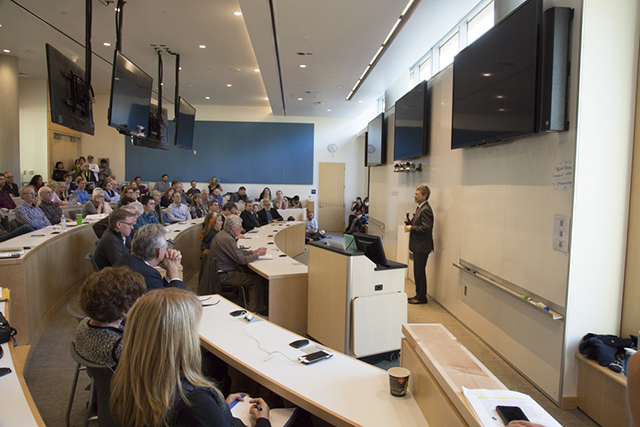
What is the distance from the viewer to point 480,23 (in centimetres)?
470

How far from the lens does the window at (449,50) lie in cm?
536

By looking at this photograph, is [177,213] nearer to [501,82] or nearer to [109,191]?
[109,191]

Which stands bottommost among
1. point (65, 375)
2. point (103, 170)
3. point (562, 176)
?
point (65, 375)

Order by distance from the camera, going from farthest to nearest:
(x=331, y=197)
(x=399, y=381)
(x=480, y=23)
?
(x=331, y=197) → (x=480, y=23) → (x=399, y=381)

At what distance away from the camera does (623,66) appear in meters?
2.77

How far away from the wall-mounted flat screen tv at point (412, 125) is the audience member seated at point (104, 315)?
4.81 m

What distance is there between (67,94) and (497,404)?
5.26m

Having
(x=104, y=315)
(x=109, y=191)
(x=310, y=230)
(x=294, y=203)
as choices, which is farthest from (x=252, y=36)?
(x=294, y=203)

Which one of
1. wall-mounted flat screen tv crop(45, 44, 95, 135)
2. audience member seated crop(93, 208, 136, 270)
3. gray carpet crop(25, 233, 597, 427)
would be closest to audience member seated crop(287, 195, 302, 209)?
wall-mounted flat screen tv crop(45, 44, 95, 135)

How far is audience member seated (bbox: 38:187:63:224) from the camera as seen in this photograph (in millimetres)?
6309

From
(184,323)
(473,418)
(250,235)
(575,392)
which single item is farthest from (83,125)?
(575,392)

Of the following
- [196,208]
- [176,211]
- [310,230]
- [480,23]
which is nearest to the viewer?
[480,23]

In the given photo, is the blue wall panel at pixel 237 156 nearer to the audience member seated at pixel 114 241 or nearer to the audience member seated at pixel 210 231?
the audience member seated at pixel 210 231

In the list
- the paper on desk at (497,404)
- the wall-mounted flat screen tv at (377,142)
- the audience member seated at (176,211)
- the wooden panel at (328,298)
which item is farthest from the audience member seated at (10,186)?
the paper on desk at (497,404)
